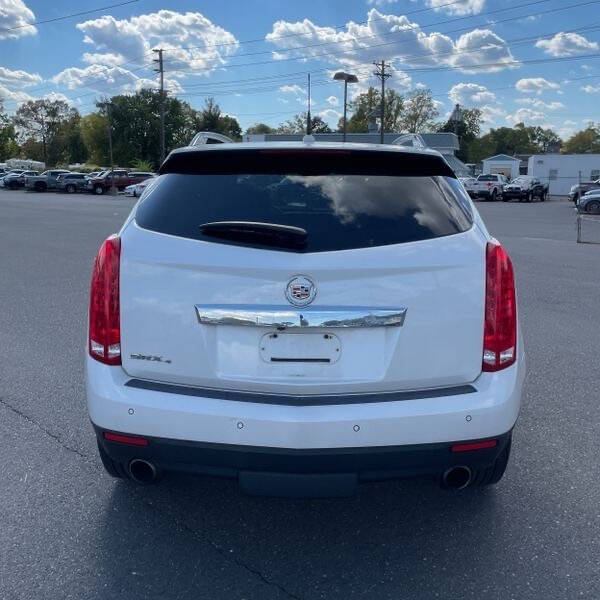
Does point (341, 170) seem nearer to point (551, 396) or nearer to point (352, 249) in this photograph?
point (352, 249)

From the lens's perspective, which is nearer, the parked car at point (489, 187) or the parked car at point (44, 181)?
the parked car at point (489, 187)

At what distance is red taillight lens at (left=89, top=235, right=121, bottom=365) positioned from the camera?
9.32 feet

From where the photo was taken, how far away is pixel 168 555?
9.93ft

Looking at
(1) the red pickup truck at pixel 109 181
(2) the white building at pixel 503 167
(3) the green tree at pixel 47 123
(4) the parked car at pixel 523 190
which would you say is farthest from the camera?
(3) the green tree at pixel 47 123

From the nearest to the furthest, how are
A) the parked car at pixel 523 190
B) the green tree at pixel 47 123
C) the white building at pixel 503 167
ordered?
the parked car at pixel 523 190, the white building at pixel 503 167, the green tree at pixel 47 123

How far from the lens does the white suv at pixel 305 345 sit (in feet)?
8.71

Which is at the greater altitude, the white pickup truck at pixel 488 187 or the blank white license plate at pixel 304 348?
the blank white license plate at pixel 304 348

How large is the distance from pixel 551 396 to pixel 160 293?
347cm

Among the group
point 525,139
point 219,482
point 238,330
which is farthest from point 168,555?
point 525,139

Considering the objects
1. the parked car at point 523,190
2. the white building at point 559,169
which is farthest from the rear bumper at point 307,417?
the white building at point 559,169

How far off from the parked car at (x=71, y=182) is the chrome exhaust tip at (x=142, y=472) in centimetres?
5715

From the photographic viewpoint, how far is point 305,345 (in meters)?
2.69

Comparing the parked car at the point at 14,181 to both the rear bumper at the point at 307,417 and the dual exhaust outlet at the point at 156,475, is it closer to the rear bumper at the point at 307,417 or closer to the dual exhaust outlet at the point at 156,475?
the dual exhaust outlet at the point at 156,475

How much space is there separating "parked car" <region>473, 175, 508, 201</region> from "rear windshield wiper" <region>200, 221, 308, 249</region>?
156 ft
